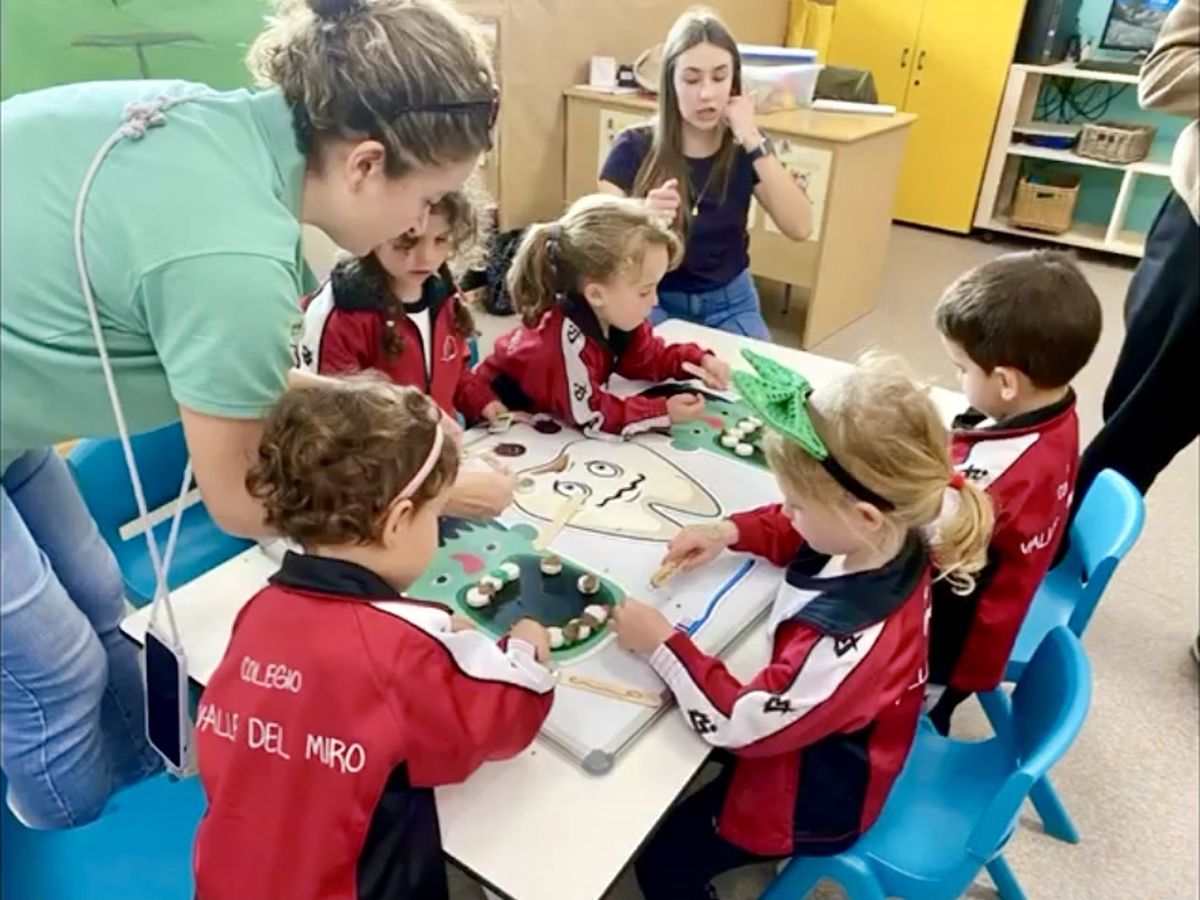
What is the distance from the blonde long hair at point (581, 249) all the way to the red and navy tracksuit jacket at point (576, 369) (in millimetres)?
36

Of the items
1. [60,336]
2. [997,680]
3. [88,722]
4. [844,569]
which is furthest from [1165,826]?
[60,336]

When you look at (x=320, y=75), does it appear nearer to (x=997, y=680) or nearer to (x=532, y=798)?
(x=532, y=798)

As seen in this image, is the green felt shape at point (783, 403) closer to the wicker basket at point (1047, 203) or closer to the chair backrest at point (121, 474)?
the chair backrest at point (121, 474)

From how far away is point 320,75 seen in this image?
2.81ft

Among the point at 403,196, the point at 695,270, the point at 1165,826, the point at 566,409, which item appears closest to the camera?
the point at 403,196

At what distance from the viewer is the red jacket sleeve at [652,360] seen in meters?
1.69

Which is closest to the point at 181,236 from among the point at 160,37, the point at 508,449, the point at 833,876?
the point at 508,449

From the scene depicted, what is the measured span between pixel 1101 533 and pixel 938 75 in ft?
13.1

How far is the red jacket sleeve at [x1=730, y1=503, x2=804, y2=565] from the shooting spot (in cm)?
120

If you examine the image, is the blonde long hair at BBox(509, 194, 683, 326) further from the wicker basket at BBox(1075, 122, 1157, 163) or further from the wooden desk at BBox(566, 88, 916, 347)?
the wicker basket at BBox(1075, 122, 1157, 163)

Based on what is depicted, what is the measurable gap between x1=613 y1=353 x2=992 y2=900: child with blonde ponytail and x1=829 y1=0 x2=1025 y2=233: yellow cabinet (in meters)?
4.27

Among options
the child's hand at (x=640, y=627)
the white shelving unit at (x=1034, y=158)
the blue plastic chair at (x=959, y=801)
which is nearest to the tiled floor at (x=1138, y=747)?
the blue plastic chair at (x=959, y=801)

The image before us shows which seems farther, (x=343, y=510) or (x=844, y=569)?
(x=844, y=569)

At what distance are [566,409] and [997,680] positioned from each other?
75cm
